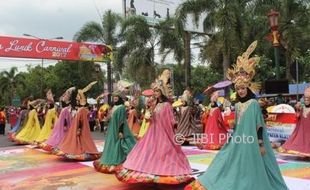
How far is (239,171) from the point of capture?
5.49m

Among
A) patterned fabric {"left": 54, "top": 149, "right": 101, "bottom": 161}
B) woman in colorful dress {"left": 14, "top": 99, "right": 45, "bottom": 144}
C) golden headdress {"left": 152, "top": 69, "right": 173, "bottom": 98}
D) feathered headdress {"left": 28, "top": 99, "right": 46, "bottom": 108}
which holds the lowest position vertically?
patterned fabric {"left": 54, "top": 149, "right": 101, "bottom": 161}

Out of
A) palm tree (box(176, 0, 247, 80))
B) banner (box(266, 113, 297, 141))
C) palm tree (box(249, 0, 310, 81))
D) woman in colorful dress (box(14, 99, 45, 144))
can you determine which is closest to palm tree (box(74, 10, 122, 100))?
palm tree (box(176, 0, 247, 80))

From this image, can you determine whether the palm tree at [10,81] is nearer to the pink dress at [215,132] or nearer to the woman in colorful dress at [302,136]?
the pink dress at [215,132]

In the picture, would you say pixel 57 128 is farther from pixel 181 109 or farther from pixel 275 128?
pixel 275 128

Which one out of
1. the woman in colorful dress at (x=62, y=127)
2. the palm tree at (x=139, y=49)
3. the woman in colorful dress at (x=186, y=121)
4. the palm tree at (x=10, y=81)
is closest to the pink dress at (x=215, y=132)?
the woman in colorful dress at (x=186, y=121)

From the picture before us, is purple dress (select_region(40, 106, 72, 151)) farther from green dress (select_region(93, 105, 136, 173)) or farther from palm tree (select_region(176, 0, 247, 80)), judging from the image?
palm tree (select_region(176, 0, 247, 80))

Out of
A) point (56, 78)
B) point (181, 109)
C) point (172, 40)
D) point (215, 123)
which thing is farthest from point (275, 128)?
point (56, 78)

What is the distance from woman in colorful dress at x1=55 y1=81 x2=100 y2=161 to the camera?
9938 millimetres

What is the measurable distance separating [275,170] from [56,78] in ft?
139

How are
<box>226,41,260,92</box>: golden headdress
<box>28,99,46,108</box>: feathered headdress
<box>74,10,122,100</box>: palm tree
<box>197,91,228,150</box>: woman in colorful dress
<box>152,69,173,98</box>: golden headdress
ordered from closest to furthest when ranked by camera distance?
<box>226,41,260,92</box>: golden headdress
<box>152,69,173,98</box>: golden headdress
<box>197,91,228,150</box>: woman in colorful dress
<box>28,99,46,108</box>: feathered headdress
<box>74,10,122,100</box>: palm tree

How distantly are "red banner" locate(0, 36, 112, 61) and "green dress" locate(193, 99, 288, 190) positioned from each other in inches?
654

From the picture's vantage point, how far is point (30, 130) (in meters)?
14.9

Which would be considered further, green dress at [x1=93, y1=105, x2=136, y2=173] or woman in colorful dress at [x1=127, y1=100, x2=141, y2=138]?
woman in colorful dress at [x1=127, y1=100, x2=141, y2=138]

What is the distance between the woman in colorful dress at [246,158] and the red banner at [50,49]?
54.2ft
